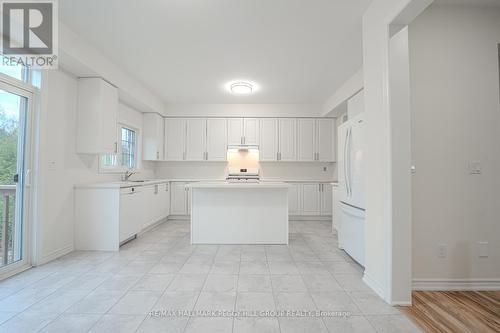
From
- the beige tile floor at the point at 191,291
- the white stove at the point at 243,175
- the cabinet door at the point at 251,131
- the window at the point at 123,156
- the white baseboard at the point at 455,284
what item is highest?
the cabinet door at the point at 251,131

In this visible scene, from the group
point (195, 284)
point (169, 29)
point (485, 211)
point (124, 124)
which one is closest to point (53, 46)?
point (169, 29)

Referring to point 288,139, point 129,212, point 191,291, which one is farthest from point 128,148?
point 191,291

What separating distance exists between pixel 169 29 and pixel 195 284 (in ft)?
9.23

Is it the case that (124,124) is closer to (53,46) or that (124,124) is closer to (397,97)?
(53,46)

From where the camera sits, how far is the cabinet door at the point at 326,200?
5441 millimetres

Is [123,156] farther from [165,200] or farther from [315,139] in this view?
[315,139]

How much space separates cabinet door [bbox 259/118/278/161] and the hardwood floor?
3907 millimetres

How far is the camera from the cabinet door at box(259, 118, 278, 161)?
5.62 m

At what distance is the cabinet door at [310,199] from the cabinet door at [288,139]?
2.57ft

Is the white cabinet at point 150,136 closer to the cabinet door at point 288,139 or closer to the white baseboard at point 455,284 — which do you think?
the cabinet door at point 288,139

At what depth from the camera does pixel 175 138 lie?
569 centimetres

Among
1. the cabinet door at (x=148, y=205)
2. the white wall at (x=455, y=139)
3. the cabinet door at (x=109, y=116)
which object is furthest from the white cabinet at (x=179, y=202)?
the white wall at (x=455, y=139)

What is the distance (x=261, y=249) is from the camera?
3369 mm

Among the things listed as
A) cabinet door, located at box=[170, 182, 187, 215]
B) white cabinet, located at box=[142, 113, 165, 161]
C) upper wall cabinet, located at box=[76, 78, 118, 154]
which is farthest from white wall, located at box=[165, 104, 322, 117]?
upper wall cabinet, located at box=[76, 78, 118, 154]
